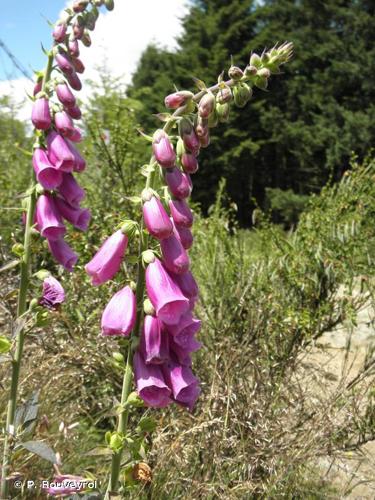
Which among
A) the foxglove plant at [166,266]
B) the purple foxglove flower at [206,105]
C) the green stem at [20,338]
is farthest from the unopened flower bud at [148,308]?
the green stem at [20,338]

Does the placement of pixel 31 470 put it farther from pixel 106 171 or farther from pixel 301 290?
pixel 106 171

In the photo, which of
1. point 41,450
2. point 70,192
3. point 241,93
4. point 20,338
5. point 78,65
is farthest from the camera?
point 78,65

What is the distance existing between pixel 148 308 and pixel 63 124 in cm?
81

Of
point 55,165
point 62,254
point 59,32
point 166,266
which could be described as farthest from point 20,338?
point 59,32

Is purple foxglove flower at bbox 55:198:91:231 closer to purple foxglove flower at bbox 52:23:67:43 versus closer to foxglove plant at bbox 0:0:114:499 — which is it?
foxglove plant at bbox 0:0:114:499

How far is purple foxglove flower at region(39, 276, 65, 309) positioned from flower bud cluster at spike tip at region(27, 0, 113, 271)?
0.37 feet

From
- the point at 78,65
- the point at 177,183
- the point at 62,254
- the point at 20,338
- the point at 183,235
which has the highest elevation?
the point at 78,65

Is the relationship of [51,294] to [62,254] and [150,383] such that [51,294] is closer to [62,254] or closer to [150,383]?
[62,254]

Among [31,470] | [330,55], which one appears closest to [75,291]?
[31,470]

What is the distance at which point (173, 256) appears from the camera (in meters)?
1.25

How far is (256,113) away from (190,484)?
20941 mm

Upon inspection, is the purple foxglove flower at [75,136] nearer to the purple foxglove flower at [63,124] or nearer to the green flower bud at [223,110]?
the purple foxglove flower at [63,124]

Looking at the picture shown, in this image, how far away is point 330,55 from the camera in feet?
62.7

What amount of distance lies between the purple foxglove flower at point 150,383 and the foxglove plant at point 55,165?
1.82 ft
